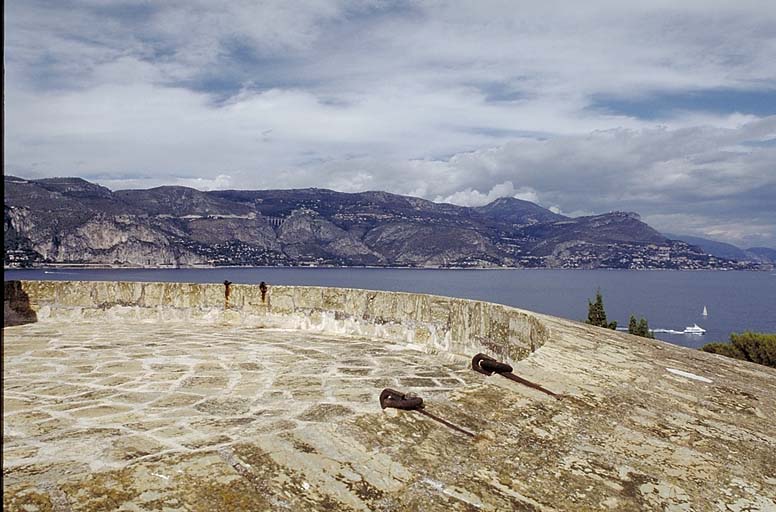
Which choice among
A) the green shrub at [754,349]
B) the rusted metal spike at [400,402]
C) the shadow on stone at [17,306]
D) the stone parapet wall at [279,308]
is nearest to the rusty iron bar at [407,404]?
the rusted metal spike at [400,402]

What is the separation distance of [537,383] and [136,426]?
101 inches

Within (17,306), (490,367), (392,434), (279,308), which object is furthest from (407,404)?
(17,306)

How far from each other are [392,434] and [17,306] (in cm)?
895

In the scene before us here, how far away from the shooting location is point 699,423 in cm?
356

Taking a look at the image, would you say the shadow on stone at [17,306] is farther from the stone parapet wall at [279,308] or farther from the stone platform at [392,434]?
the stone platform at [392,434]

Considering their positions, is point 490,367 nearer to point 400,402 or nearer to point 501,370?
point 501,370

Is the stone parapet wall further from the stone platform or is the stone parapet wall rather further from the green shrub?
the green shrub

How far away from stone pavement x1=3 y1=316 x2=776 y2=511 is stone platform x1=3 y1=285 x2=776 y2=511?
0.01 metres

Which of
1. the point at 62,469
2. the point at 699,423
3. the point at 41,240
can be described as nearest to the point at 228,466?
the point at 62,469

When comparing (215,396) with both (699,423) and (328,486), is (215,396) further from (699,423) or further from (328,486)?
(699,423)

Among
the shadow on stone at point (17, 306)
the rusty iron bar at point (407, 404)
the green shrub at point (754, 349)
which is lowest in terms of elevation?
the green shrub at point (754, 349)

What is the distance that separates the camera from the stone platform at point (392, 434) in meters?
2.27

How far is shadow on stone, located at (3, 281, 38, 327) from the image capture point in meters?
9.27

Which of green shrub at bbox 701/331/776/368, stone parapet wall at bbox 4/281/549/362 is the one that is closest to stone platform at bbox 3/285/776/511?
stone parapet wall at bbox 4/281/549/362
